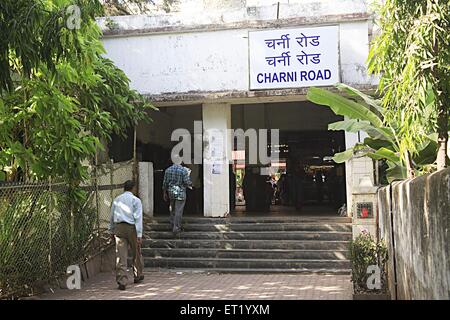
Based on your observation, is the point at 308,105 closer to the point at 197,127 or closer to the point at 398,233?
the point at 197,127

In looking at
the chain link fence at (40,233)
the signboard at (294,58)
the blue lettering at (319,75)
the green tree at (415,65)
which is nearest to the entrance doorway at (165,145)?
the signboard at (294,58)

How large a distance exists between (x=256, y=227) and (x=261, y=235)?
0.36m

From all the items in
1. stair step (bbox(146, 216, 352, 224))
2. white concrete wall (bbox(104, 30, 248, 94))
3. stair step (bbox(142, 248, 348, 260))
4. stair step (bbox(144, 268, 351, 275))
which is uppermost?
white concrete wall (bbox(104, 30, 248, 94))

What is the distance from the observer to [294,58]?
36.2 ft

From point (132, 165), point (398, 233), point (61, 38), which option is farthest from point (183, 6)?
point (398, 233)

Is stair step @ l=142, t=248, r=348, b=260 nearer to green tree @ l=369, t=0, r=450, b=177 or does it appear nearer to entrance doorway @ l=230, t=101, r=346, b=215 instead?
entrance doorway @ l=230, t=101, r=346, b=215

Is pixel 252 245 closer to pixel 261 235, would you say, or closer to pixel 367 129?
pixel 261 235

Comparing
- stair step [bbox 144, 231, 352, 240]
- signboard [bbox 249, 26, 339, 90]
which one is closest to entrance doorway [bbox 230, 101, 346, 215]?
stair step [bbox 144, 231, 352, 240]

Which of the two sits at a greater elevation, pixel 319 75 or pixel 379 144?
pixel 319 75

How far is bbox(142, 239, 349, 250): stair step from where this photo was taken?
10.0 metres

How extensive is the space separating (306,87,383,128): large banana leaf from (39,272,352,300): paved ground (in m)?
2.67

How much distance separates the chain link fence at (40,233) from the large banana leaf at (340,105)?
4459 mm

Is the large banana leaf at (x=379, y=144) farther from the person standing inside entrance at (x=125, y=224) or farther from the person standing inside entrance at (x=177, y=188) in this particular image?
the person standing inside entrance at (x=177, y=188)

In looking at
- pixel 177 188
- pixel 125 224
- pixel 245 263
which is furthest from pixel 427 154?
pixel 177 188
